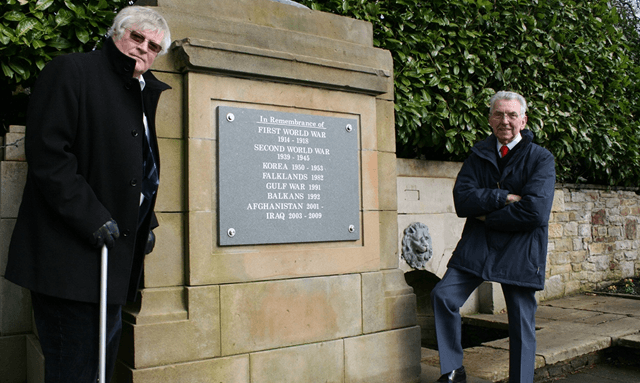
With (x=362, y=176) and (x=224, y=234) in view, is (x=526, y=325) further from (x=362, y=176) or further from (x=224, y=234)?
(x=224, y=234)

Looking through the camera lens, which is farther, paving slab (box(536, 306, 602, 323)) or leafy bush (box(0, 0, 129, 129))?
paving slab (box(536, 306, 602, 323))

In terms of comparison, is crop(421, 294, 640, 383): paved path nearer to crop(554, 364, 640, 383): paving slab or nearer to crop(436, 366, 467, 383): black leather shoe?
crop(554, 364, 640, 383): paving slab

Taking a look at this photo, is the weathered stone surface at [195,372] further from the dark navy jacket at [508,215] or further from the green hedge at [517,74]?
the green hedge at [517,74]

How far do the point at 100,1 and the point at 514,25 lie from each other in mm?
4935

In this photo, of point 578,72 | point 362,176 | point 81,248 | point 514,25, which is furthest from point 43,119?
point 578,72

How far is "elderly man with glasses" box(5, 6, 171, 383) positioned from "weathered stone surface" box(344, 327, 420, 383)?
5.24ft

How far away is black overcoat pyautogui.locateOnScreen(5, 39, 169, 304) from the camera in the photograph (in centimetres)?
215

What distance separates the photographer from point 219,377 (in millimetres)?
3045

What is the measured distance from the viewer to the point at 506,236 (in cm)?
359

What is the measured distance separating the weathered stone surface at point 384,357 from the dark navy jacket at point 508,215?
643 millimetres

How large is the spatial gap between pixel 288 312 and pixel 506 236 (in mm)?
1516

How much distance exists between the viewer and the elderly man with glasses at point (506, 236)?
347cm

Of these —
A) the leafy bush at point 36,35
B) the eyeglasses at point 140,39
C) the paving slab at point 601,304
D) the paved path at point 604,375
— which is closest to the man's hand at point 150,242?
the eyeglasses at point 140,39

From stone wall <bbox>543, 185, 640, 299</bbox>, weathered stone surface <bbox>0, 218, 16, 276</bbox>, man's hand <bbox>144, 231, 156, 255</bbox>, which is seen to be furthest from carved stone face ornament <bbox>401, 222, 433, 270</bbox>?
weathered stone surface <bbox>0, 218, 16, 276</bbox>
